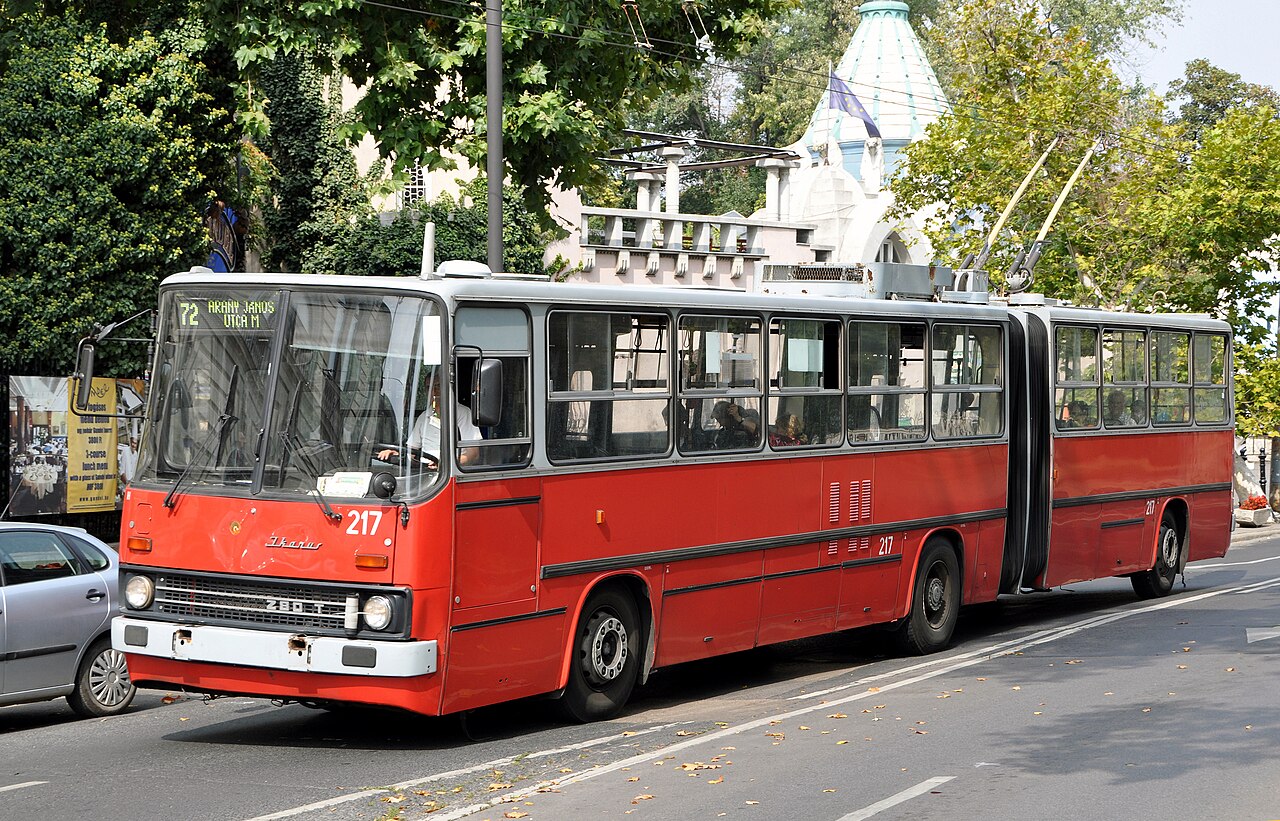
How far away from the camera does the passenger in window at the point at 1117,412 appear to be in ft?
56.7

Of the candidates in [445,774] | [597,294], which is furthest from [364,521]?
[597,294]

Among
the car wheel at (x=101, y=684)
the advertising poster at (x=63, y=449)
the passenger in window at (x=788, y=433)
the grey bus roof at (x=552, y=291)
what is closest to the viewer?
the grey bus roof at (x=552, y=291)

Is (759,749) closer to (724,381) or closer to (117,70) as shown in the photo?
(724,381)

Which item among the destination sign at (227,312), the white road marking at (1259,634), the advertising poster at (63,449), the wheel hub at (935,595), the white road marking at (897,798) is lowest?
the white road marking at (1259,634)

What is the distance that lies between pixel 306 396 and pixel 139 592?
1644mm

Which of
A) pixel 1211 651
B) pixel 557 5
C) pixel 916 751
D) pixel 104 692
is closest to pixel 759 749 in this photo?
pixel 916 751

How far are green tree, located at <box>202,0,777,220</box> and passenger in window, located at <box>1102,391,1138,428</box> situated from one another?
5.83 metres

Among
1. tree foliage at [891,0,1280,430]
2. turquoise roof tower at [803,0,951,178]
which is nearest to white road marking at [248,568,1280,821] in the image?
tree foliage at [891,0,1280,430]

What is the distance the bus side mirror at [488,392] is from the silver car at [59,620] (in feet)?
10.8

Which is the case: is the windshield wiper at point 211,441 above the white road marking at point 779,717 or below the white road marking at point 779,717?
above

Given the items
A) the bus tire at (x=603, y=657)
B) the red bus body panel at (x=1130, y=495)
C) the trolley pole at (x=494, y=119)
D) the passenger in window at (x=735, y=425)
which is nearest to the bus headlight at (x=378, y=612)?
the bus tire at (x=603, y=657)

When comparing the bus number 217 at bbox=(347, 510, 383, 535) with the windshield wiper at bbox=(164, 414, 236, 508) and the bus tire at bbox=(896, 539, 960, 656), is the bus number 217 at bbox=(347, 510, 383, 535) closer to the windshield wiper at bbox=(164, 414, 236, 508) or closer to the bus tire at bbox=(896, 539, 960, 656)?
the windshield wiper at bbox=(164, 414, 236, 508)

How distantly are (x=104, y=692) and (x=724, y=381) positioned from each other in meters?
5.03

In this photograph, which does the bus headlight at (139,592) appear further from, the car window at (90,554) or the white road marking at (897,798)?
the white road marking at (897,798)
